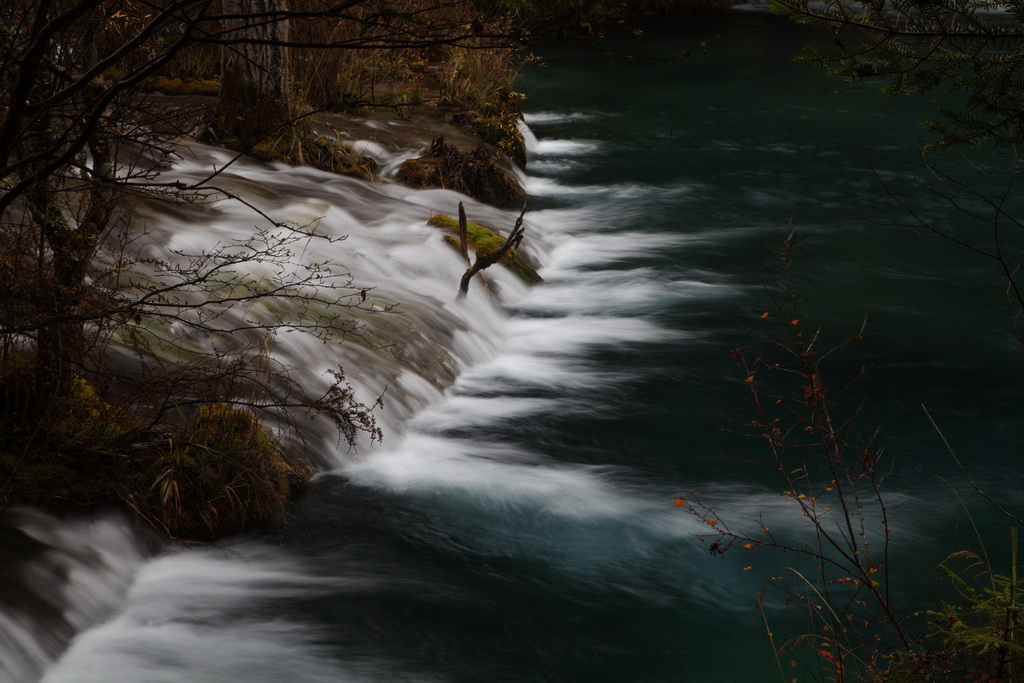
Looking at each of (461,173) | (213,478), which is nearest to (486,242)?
(461,173)

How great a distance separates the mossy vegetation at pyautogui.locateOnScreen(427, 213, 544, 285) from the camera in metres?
10.2

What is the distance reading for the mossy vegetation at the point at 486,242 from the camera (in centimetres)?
1024

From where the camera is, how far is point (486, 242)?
34.0ft

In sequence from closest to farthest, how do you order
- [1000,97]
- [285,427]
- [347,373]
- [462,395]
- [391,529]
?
[1000,97], [391,529], [285,427], [347,373], [462,395]

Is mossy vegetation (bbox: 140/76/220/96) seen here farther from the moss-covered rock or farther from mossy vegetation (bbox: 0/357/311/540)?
mossy vegetation (bbox: 0/357/311/540)

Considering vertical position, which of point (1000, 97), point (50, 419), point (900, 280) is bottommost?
point (900, 280)

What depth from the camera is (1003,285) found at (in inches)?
421

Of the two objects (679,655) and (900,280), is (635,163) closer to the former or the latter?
(900,280)

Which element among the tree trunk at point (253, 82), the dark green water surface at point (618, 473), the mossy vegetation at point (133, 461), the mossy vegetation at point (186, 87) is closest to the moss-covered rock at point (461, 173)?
the dark green water surface at point (618, 473)

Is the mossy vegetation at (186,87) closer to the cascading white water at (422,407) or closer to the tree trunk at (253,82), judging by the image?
the tree trunk at (253,82)

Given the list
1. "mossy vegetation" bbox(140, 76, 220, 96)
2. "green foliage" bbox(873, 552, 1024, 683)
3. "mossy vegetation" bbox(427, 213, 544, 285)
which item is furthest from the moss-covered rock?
"green foliage" bbox(873, 552, 1024, 683)

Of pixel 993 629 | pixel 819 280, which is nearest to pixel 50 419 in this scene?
pixel 993 629

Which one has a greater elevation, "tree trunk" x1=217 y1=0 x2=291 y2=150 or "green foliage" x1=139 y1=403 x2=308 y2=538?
"tree trunk" x1=217 y1=0 x2=291 y2=150

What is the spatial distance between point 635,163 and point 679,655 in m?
12.0
